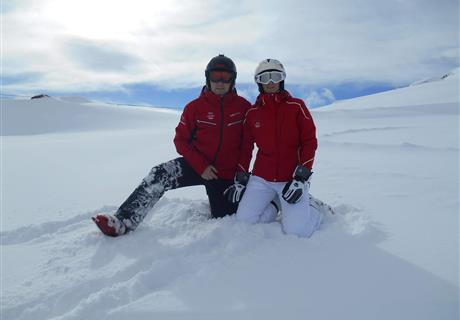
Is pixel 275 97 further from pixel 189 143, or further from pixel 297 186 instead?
pixel 189 143

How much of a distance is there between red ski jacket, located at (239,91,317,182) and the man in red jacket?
0.84 feet

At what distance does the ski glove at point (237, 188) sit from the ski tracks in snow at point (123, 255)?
0.20 metres

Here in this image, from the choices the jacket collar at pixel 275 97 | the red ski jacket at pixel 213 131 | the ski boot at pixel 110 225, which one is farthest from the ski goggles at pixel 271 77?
the ski boot at pixel 110 225

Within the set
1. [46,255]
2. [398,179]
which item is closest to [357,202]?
[398,179]

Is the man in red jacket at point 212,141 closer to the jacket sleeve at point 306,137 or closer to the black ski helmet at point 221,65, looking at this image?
the black ski helmet at point 221,65

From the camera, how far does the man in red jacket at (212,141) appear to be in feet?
11.8

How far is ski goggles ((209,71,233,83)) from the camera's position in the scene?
141 inches

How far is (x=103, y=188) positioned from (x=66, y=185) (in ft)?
2.21

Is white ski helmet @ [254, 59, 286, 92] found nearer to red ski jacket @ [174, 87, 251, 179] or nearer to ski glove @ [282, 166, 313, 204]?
red ski jacket @ [174, 87, 251, 179]

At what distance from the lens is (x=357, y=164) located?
6066 millimetres

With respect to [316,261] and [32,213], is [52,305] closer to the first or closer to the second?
[316,261]

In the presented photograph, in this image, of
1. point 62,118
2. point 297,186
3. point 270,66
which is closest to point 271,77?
point 270,66

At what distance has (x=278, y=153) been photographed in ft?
11.2

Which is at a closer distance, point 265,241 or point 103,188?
point 265,241
